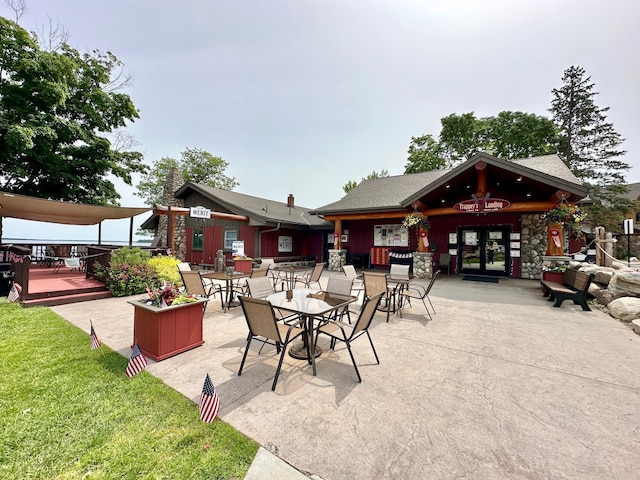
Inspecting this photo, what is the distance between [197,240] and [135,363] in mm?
12876

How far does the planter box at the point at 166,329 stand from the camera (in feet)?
10.3

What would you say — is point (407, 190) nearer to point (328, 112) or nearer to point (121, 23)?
point (328, 112)

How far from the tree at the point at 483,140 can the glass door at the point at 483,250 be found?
1516 centimetres

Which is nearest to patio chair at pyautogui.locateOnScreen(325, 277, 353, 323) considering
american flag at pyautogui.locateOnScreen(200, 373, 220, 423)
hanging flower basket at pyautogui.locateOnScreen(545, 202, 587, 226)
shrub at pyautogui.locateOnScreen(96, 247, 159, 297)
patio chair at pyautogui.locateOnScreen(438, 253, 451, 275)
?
american flag at pyautogui.locateOnScreen(200, 373, 220, 423)

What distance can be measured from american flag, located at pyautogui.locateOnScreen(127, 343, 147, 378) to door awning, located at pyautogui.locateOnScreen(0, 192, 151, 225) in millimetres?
6002

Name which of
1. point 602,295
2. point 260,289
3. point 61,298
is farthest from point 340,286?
point 602,295

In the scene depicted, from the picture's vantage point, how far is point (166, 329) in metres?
3.20

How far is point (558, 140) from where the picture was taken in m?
21.5

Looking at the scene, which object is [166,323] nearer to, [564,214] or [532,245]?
[564,214]

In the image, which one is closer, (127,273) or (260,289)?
(260,289)

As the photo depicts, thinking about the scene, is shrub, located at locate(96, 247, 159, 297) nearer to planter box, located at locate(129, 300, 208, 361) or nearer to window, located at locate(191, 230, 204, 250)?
planter box, located at locate(129, 300, 208, 361)

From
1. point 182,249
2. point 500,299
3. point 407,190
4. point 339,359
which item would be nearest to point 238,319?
point 339,359

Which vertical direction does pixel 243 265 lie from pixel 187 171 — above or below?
below

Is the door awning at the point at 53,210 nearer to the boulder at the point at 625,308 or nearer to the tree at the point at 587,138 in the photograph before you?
the boulder at the point at 625,308
